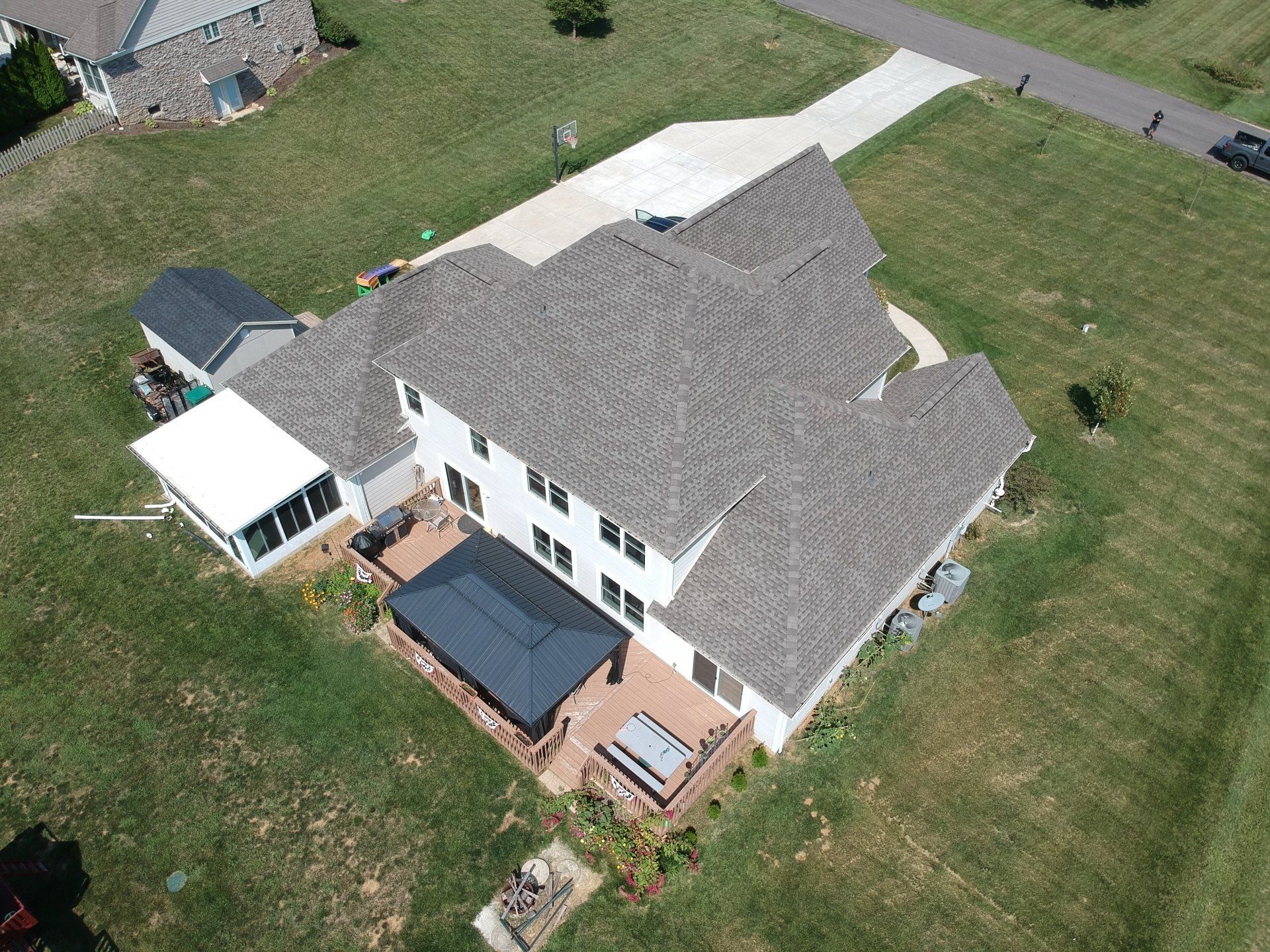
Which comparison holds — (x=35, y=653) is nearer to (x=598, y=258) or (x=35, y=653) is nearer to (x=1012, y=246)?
(x=598, y=258)

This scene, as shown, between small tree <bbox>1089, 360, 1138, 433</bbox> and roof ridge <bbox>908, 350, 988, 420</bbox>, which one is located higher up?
roof ridge <bbox>908, 350, 988, 420</bbox>

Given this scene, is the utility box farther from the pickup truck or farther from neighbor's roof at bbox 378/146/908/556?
the pickup truck

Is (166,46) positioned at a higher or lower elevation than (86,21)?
lower

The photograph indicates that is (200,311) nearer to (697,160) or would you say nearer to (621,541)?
(621,541)

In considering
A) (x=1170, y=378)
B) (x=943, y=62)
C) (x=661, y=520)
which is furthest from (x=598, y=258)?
(x=943, y=62)

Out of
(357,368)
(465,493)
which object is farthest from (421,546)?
(357,368)

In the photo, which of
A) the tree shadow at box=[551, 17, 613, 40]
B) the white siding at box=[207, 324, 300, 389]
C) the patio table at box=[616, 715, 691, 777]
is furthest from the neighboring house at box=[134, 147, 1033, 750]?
the tree shadow at box=[551, 17, 613, 40]

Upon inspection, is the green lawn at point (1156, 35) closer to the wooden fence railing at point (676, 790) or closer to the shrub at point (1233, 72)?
the shrub at point (1233, 72)
